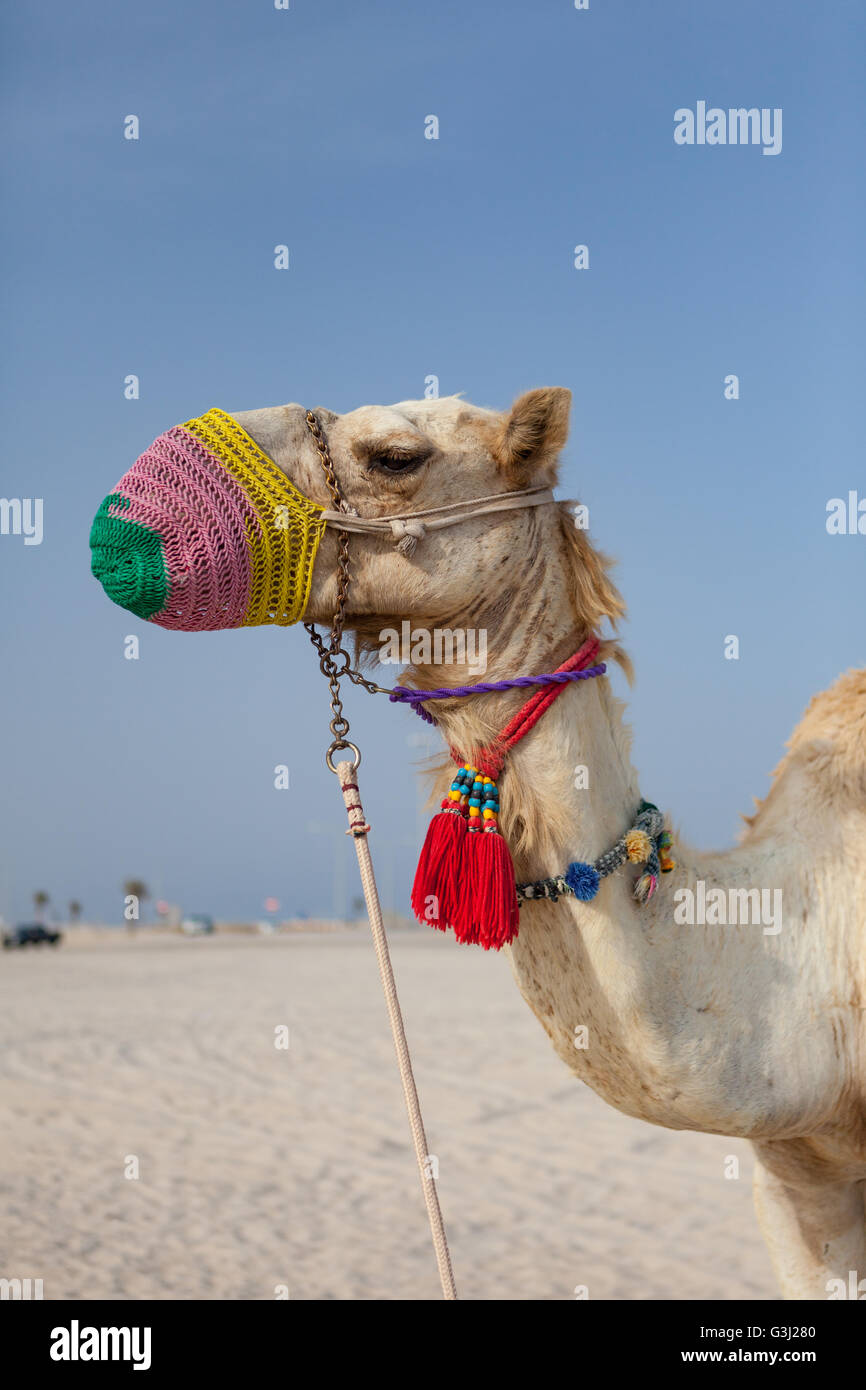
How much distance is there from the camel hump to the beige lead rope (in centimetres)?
125

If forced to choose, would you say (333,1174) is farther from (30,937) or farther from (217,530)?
(30,937)

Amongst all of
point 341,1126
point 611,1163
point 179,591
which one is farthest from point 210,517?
point 341,1126

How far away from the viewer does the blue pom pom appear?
114 inches

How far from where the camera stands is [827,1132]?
3.29 metres

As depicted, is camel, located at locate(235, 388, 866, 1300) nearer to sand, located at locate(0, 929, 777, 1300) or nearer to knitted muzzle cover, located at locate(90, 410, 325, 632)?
knitted muzzle cover, located at locate(90, 410, 325, 632)

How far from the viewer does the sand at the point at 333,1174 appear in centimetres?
809

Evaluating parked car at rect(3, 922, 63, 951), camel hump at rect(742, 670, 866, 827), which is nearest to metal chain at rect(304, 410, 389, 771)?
camel hump at rect(742, 670, 866, 827)

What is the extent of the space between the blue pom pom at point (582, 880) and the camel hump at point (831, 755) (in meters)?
0.86

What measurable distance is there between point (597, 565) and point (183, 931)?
7015cm

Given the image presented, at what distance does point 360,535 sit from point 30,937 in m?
50.8

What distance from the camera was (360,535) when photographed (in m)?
2.91

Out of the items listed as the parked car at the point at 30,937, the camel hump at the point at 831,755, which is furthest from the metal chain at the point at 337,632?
the parked car at the point at 30,937

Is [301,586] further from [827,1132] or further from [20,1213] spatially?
[20,1213]

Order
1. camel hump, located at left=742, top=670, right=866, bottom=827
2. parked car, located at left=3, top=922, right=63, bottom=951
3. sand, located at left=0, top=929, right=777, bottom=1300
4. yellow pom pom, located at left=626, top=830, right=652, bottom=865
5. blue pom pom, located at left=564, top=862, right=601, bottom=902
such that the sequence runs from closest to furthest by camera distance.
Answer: blue pom pom, located at left=564, top=862, right=601, bottom=902 < yellow pom pom, located at left=626, top=830, right=652, bottom=865 < camel hump, located at left=742, top=670, right=866, bottom=827 < sand, located at left=0, top=929, right=777, bottom=1300 < parked car, located at left=3, top=922, right=63, bottom=951
